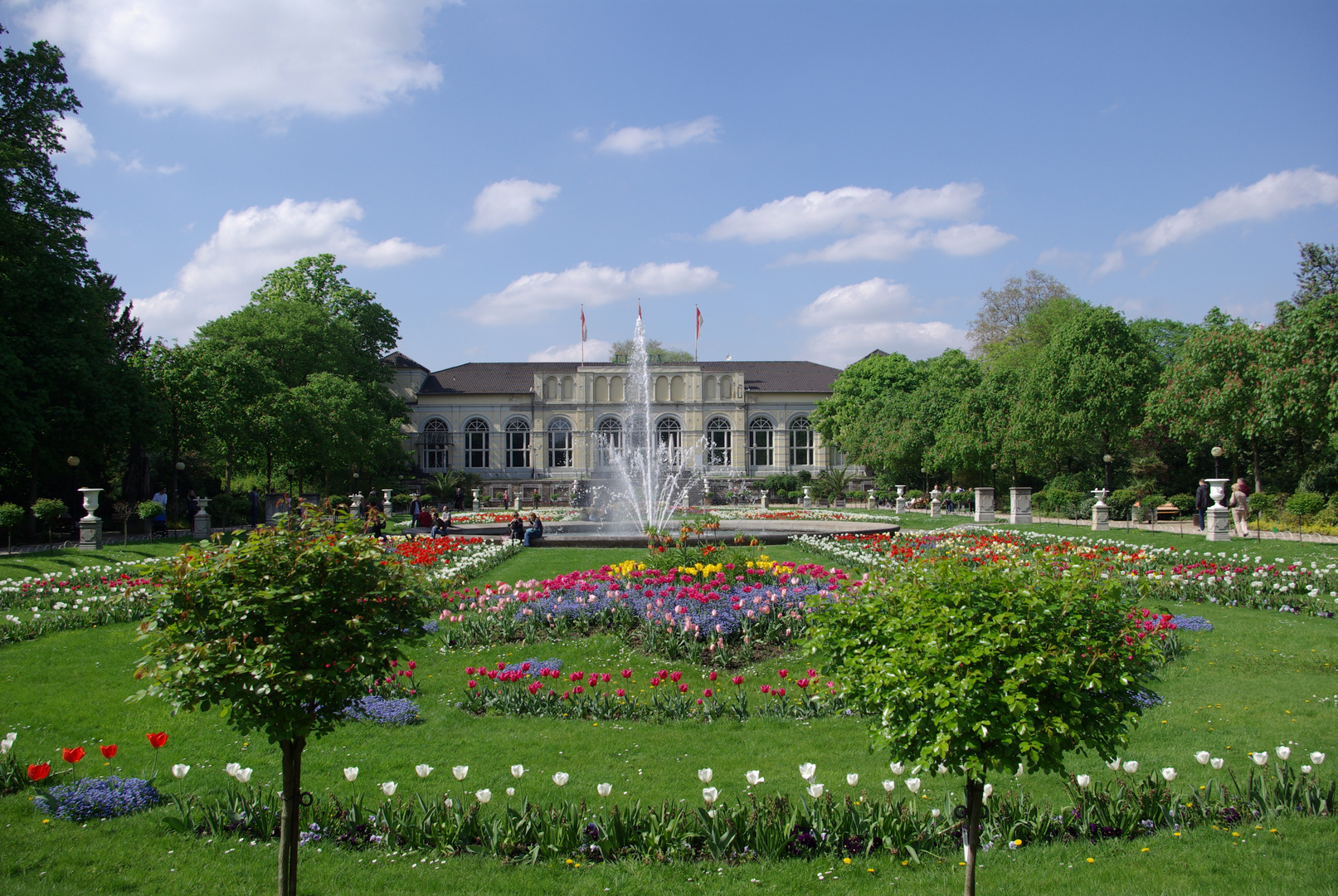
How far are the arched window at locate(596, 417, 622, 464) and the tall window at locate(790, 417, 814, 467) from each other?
12510mm

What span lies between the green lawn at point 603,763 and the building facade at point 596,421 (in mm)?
48770

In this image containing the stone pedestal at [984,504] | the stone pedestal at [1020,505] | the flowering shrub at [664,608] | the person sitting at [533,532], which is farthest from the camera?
the stone pedestal at [984,504]

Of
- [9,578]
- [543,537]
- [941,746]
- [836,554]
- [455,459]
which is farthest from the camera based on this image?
[455,459]

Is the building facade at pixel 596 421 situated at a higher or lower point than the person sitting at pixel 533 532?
higher

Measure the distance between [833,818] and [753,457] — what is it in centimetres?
5545

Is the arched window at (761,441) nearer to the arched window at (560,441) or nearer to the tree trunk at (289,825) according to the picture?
the arched window at (560,441)

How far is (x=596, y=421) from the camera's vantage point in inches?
2331

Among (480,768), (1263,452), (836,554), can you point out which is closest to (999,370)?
(1263,452)

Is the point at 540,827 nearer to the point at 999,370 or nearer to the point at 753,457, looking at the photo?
the point at 999,370

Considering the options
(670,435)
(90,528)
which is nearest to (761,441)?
(670,435)

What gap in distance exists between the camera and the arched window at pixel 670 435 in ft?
194

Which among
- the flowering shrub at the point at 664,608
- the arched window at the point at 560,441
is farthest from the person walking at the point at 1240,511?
the arched window at the point at 560,441

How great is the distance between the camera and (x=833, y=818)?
15.2 ft

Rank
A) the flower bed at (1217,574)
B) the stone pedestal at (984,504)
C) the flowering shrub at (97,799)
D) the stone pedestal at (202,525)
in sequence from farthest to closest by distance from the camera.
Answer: the stone pedestal at (984,504) → the stone pedestal at (202,525) → the flower bed at (1217,574) → the flowering shrub at (97,799)
